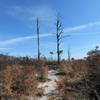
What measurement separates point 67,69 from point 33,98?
7718 millimetres

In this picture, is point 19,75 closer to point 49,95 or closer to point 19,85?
point 19,85

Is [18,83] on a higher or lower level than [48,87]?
higher

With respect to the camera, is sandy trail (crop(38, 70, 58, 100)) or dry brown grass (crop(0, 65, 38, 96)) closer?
dry brown grass (crop(0, 65, 38, 96))

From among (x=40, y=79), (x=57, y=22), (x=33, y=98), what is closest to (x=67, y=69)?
(x=40, y=79)

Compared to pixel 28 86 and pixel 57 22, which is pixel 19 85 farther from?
pixel 57 22

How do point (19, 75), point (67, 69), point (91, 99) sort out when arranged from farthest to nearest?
1. point (67, 69)
2. point (19, 75)
3. point (91, 99)

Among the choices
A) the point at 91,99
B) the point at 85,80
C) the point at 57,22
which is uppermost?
the point at 57,22

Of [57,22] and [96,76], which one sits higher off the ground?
[57,22]

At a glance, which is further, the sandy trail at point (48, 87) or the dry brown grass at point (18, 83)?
the sandy trail at point (48, 87)

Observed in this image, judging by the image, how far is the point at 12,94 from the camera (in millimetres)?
13180

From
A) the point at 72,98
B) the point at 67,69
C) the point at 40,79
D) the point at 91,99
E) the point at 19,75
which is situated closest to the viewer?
the point at 72,98

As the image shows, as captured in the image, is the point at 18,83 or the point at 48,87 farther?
the point at 48,87

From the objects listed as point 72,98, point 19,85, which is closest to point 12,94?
point 19,85

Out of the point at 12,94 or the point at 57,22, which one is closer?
the point at 12,94
